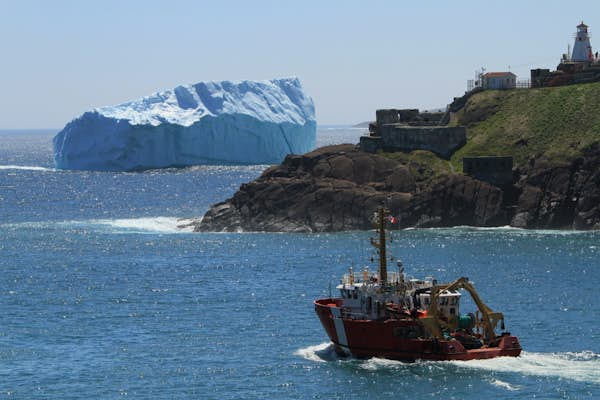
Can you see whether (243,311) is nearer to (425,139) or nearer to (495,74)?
(425,139)

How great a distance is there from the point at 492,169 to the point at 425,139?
1216 cm

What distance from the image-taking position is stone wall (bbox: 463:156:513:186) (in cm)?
12100

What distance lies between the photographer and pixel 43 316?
7881cm

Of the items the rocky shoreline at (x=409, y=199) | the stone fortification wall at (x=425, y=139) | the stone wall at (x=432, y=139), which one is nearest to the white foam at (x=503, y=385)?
the rocky shoreline at (x=409, y=199)

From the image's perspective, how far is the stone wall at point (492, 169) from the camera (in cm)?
12100

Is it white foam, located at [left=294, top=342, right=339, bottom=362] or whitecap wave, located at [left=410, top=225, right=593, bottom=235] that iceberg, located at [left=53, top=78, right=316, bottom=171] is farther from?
white foam, located at [left=294, top=342, right=339, bottom=362]

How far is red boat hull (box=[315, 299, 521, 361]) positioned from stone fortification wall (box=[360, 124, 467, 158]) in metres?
66.2

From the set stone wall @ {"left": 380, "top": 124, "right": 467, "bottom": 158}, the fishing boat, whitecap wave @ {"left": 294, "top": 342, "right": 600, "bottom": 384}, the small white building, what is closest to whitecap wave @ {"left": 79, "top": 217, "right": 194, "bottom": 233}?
stone wall @ {"left": 380, "top": 124, "right": 467, "bottom": 158}

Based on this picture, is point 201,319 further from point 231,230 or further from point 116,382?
point 231,230

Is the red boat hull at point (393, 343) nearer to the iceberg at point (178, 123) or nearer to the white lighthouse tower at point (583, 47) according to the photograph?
the white lighthouse tower at point (583, 47)

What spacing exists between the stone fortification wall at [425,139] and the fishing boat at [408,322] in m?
64.9

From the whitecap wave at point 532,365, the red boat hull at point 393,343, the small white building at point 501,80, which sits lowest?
the whitecap wave at point 532,365

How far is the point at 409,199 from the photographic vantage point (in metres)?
120

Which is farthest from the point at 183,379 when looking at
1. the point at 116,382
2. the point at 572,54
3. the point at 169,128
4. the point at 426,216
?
the point at 169,128
